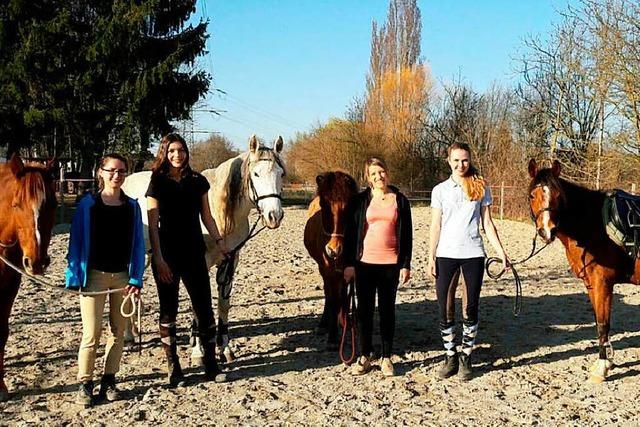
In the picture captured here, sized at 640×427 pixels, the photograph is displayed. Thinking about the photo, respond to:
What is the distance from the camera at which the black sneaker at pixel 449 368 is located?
4.31 meters

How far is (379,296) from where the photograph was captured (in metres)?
4.36

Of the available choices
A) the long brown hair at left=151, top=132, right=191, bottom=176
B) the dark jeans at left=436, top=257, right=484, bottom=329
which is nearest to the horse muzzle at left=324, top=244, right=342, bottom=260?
the dark jeans at left=436, top=257, right=484, bottom=329

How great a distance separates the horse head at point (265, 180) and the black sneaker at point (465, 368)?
5.74 ft

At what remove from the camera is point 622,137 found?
1225 centimetres

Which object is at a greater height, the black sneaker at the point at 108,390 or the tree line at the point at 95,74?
the tree line at the point at 95,74

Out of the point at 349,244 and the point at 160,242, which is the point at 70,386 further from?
the point at 349,244

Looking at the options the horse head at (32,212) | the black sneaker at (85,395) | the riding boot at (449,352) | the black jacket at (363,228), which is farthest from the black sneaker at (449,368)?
the horse head at (32,212)

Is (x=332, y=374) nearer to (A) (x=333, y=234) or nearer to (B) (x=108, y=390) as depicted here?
(A) (x=333, y=234)

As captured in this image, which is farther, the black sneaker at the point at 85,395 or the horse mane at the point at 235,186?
the horse mane at the point at 235,186

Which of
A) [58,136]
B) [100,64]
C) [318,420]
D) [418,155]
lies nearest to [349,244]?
[318,420]

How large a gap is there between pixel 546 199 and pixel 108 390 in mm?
3418

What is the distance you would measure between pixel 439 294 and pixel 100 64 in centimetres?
1848

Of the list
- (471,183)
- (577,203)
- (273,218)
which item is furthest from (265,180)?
(577,203)

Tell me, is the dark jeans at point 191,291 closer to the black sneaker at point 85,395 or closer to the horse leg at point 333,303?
the black sneaker at point 85,395
